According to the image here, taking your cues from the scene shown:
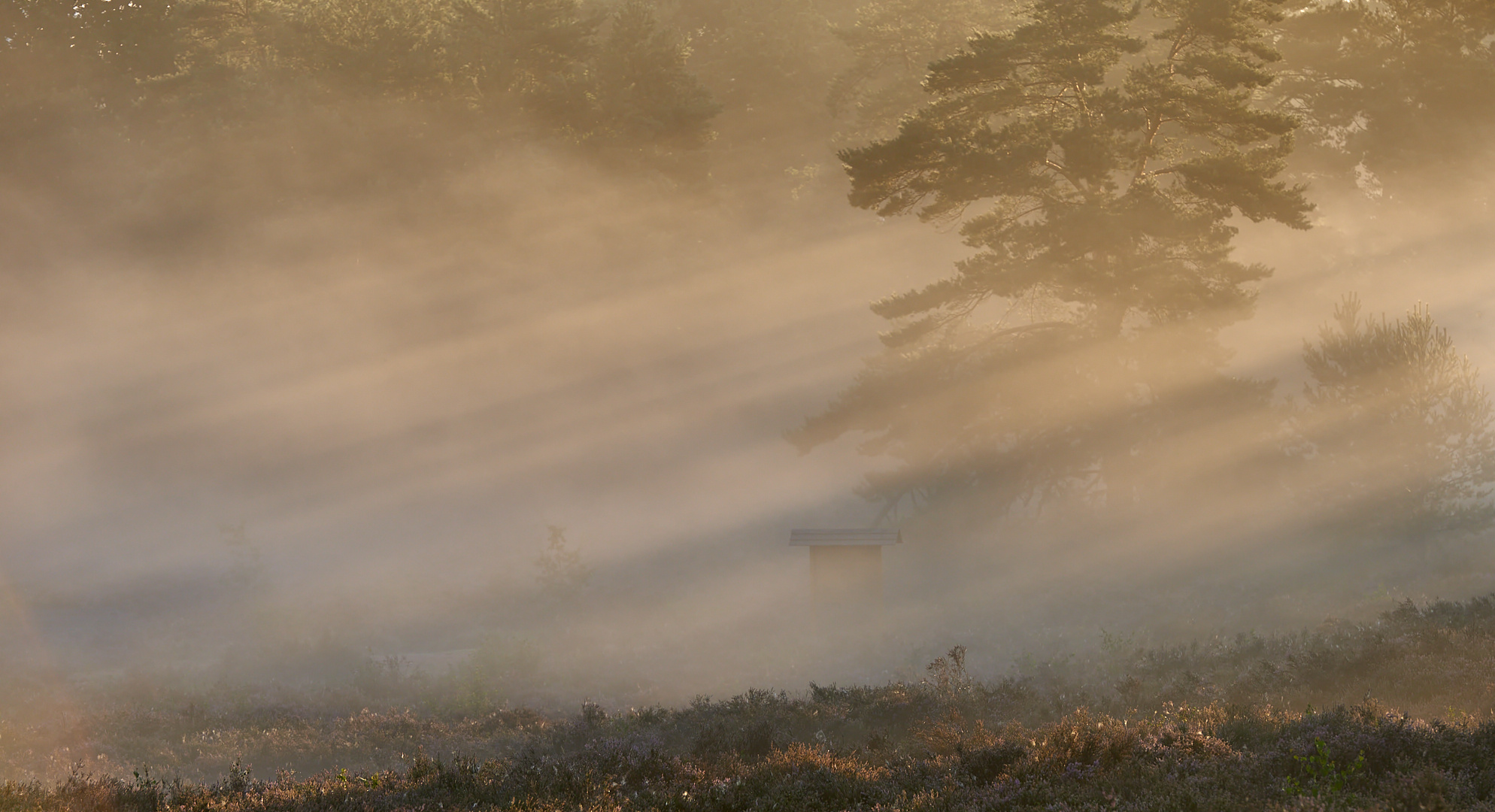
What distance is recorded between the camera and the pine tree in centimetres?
2291

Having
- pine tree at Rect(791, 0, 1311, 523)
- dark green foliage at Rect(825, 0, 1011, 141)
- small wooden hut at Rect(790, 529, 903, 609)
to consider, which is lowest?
small wooden hut at Rect(790, 529, 903, 609)

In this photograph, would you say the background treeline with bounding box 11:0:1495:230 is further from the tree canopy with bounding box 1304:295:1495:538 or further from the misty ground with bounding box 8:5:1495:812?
the tree canopy with bounding box 1304:295:1495:538

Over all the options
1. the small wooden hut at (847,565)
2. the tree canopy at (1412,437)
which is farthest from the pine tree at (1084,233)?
the small wooden hut at (847,565)

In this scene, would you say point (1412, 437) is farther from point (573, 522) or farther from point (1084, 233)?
point (573, 522)

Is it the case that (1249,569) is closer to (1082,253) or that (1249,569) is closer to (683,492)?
(1082,253)

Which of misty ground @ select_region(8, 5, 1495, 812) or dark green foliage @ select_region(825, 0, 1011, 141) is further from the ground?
dark green foliage @ select_region(825, 0, 1011, 141)

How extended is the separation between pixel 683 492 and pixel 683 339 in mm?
7366

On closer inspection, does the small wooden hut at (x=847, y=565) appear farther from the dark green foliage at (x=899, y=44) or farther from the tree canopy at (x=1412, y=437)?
the dark green foliage at (x=899, y=44)

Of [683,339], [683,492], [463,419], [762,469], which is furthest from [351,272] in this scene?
[762,469]

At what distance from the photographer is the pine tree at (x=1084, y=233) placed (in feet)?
75.2

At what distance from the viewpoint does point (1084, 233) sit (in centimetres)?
2278

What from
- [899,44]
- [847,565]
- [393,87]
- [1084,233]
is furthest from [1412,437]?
[393,87]

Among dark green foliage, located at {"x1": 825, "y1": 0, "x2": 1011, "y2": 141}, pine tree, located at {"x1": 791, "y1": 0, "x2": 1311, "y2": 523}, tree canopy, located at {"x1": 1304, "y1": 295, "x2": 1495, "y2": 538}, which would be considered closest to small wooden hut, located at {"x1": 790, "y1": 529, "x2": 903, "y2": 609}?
pine tree, located at {"x1": 791, "y1": 0, "x2": 1311, "y2": 523}

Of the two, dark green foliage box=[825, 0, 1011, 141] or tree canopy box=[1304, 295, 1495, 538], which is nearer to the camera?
tree canopy box=[1304, 295, 1495, 538]
